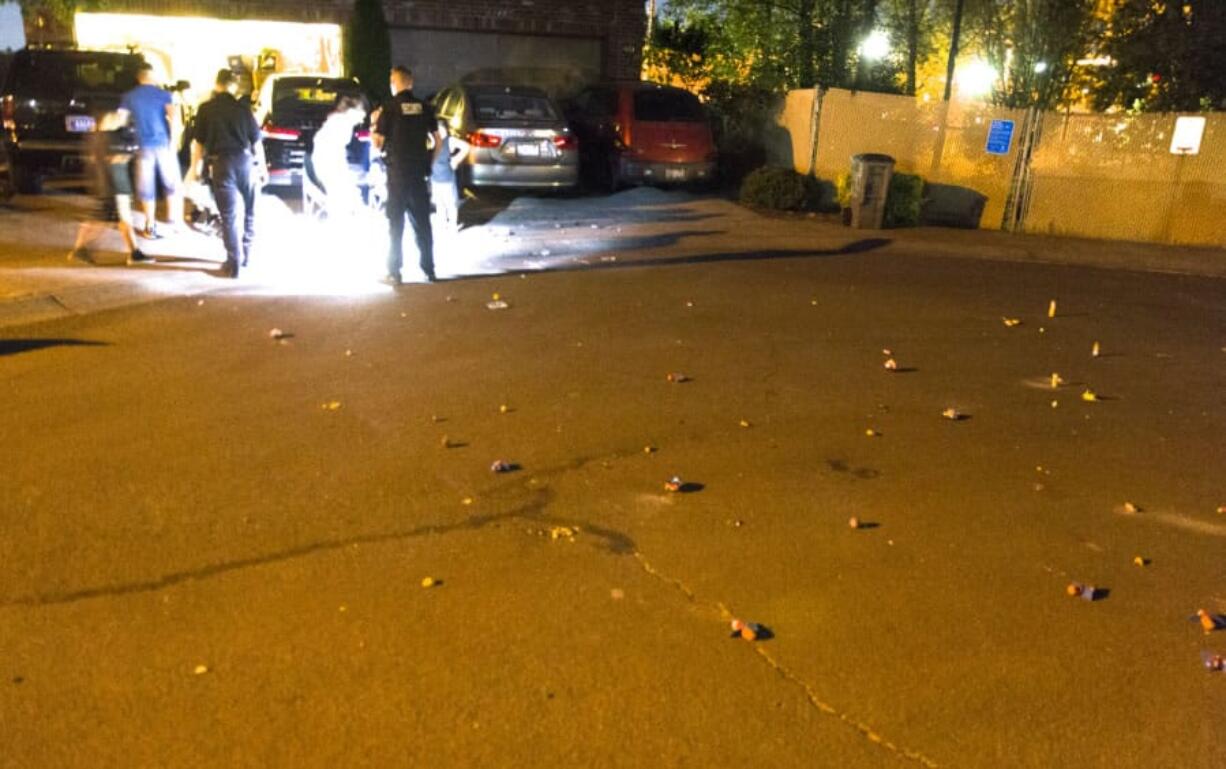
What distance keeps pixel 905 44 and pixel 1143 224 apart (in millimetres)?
6187

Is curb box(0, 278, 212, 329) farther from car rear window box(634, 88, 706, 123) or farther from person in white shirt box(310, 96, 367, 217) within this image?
car rear window box(634, 88, 706, 123)

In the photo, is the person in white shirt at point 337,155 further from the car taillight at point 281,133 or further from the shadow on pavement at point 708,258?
the car taillight at point 281,133

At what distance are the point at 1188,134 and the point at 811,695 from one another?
1436 cm

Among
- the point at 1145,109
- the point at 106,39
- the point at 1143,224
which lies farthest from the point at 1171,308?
the point at 106,39

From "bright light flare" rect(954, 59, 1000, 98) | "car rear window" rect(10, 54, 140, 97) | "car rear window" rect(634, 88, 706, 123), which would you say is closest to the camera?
"car rear window" rect(10, 54, 140, 97)

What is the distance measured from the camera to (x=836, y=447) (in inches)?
241

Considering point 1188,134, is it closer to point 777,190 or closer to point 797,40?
point 777,190

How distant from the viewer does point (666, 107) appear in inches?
Answer: 686

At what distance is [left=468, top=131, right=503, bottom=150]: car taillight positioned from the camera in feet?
50.2

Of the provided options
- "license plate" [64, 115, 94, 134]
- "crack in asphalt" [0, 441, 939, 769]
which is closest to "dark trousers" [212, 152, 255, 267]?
"license plate" [64, 115, 94, 134]

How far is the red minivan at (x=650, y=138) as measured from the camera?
1692 cm

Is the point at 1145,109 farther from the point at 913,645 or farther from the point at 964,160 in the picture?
the point at 913,645

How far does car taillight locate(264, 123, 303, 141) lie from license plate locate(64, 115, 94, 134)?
7.11 ft

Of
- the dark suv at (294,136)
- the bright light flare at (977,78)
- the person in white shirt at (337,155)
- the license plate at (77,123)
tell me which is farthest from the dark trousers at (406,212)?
the bright light flare at (977,78)
